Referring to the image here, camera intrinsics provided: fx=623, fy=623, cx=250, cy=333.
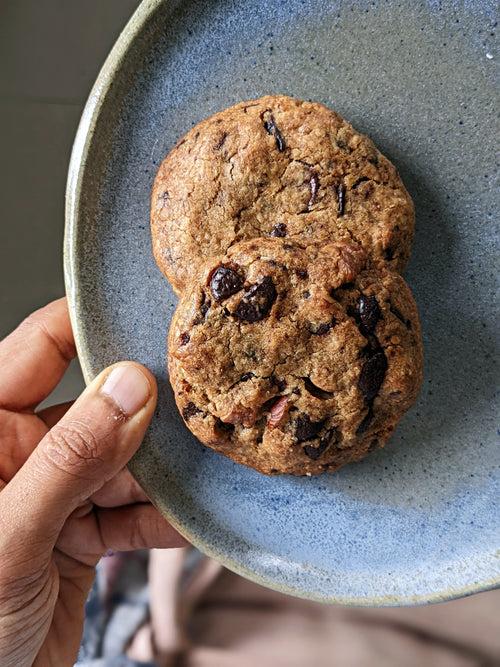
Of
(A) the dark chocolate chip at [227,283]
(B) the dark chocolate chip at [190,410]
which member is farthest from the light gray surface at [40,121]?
(A) the dark chocolate chip at [227,283]

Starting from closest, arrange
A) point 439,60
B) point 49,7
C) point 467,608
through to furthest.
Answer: point 439,60 → point 49,7 → point 467,608

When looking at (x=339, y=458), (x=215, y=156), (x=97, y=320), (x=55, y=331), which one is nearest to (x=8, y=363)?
(x=55, y=331)

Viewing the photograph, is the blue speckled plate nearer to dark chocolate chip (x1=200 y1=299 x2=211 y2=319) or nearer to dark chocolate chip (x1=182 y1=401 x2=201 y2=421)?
dark chocolate chip (x1=182 y1=401 x2=201 y2=421)

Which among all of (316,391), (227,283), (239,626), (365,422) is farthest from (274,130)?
(239,626)

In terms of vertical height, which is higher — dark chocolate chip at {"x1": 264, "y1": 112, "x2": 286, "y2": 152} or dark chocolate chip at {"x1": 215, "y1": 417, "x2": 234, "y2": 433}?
dark chocolate chip at {"x1": 264, "y1": 112, "x2": 286, "y2": 152}

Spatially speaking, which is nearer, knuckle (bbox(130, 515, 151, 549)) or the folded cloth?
knuckle (bbox(130, 515, 151, 549))

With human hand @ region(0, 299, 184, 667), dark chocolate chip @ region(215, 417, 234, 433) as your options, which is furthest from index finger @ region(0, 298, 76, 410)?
dark chocolate chip @ region(215, 417, 234, 433)

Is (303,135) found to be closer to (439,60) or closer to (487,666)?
(439,60)

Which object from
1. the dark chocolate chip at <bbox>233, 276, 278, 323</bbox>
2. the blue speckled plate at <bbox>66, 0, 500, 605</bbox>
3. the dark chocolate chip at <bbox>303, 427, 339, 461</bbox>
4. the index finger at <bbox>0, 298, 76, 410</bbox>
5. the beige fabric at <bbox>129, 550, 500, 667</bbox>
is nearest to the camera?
the dark chocolate chip at <bbox>233, 276, 278, 323</bbox>
